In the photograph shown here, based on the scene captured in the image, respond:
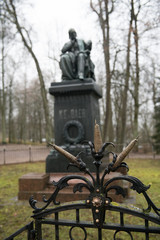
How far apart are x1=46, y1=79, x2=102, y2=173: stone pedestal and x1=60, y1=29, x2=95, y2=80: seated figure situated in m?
0.45

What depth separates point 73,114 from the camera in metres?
6.94

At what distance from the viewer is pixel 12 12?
17203 millimetres

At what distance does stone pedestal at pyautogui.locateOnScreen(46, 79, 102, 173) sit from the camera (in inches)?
263

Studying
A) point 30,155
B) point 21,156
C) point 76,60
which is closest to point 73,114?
point 76,60

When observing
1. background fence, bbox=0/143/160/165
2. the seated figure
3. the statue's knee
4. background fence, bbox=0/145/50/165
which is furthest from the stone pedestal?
background fence, bbox=0/143/160/165

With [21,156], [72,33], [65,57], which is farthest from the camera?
[21,156]

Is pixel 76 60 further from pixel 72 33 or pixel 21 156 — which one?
pixel 21 156

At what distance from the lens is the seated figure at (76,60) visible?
23.6ft

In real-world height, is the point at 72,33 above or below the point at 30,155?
above

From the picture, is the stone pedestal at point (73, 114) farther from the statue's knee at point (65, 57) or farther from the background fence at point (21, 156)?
the background fence at point (21, 156)

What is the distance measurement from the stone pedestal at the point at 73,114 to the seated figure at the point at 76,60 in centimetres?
45

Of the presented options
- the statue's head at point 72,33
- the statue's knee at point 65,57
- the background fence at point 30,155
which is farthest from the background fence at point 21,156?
the statue's head at point 72,33

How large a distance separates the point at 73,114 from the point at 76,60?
1.95 meters

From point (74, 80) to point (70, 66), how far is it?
645 millimetres
